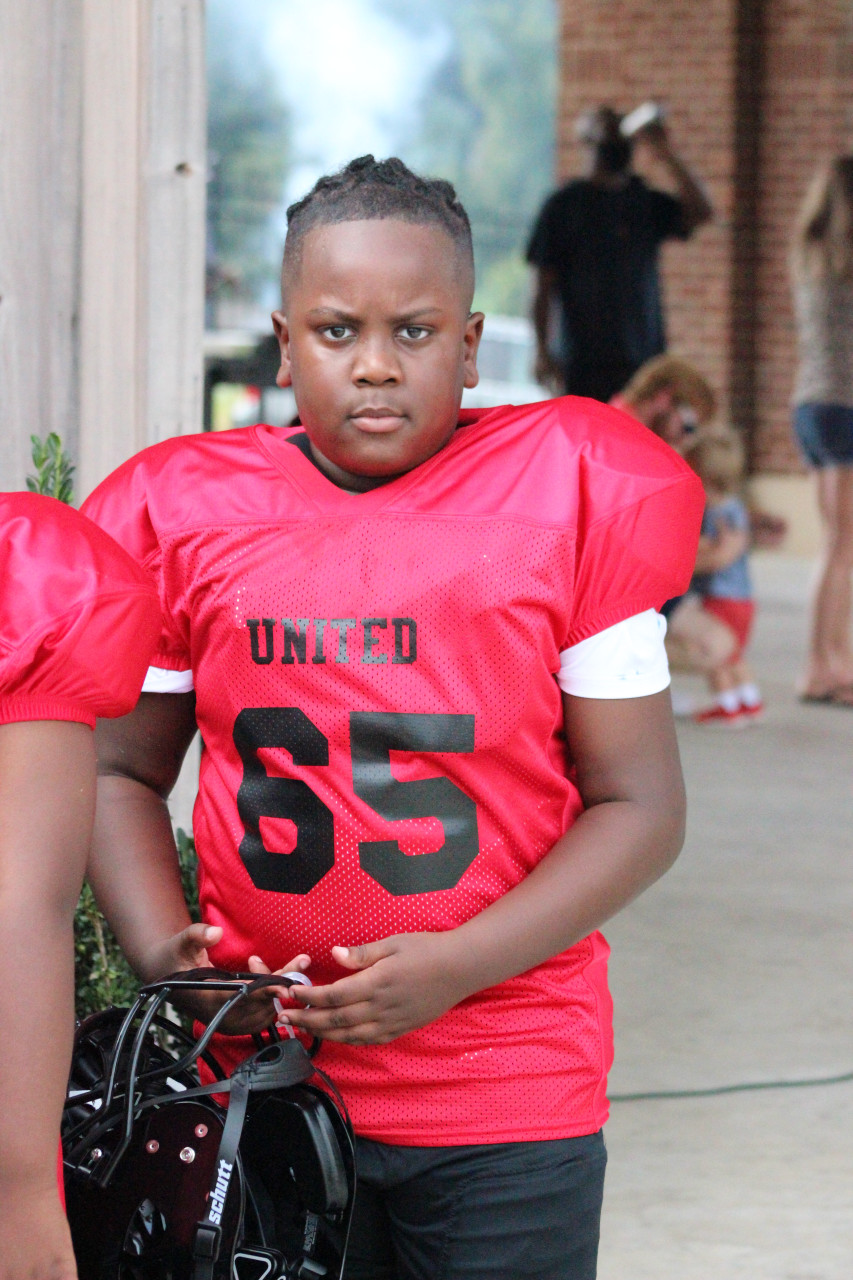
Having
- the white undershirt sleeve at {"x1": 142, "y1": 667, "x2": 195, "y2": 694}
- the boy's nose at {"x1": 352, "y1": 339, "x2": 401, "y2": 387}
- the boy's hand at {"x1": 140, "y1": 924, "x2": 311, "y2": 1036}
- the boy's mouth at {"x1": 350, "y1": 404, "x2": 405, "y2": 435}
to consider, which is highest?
the boy's nose at {"x1": 352, "y1": 339, "x2": 401, "y2": 387}

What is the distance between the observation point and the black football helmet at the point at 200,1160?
4.58 ft

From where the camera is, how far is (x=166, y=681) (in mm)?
1699

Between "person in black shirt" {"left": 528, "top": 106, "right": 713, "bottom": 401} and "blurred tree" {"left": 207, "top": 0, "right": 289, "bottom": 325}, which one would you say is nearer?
"person in black shirt" {"left": 528, "top": 106, "right": 713, "bottom": 401}

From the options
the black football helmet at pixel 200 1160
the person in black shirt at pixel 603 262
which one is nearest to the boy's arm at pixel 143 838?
the black football helmet at pixel 200 1160

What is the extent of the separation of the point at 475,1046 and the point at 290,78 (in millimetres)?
25111

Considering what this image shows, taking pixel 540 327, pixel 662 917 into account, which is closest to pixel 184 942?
pixel 662 917

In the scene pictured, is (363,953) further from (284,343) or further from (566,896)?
(284,343)

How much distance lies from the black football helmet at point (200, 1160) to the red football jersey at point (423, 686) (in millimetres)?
120

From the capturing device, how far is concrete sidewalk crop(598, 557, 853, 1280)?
2.57 metres

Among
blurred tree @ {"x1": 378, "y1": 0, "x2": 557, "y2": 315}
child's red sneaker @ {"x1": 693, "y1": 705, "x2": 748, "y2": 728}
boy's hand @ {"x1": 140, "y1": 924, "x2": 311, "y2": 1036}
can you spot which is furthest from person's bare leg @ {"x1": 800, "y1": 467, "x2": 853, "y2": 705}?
blurred tree @ {"x1": 378, "y1": 0, "x2": 557, "y2": 315}

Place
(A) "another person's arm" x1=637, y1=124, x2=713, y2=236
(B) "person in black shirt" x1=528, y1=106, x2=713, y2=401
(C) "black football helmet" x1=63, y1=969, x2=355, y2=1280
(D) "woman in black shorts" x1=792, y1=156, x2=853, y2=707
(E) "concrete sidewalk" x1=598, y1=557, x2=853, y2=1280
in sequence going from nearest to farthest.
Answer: (C) "black football helmet" x1=63, y1=969, x2=355, y2=1280 → (E) "concrete sidewalk" x1=598, y1=557, x2=853, y2=1280 → (D) "woman in black shorts" x1=792, y1=156, x2=853, y2=707 → (B) "person in black shirt" x1=528, y1=106, x2=713, y2=401 → (A) "another person's arm" x1=637, y1=124, x2=713, y2=236

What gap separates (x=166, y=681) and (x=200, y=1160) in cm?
49

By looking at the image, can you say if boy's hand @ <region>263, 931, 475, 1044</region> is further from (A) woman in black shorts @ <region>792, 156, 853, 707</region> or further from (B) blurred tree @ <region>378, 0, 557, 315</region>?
(B) blurred tree @ <region>378, 0, 557, 315</region>

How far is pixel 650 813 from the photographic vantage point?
1.64 m
